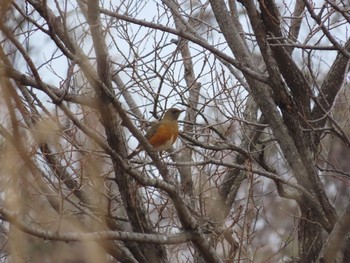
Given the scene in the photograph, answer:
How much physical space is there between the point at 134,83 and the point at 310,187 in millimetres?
2069

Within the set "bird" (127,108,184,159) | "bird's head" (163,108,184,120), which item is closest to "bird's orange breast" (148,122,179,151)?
"bird" (127,108,184,159)

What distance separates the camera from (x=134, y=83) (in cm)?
696

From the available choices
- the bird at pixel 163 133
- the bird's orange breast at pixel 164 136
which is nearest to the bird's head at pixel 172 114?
the bird at pixel 163 133

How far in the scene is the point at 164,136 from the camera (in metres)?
7.16

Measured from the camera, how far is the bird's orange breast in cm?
714

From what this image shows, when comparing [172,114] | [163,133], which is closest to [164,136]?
[163,133]

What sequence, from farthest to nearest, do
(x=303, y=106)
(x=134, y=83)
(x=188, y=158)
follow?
(x=188, y=158) → (x=134, y=83) → (x=303, y=106)

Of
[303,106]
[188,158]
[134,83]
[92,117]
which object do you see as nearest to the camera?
[92,117]

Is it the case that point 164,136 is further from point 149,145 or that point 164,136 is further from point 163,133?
point 149,145

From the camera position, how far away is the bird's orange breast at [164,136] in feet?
23.4

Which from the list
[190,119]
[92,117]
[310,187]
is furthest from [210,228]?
[92,117]

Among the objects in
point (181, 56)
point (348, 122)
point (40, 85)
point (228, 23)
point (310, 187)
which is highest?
point (181, 56)

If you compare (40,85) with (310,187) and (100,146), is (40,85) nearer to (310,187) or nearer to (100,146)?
(100,146)

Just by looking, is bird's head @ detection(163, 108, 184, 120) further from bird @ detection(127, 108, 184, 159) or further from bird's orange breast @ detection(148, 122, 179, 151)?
bird's orange breast @ detection(148, 122, 179, 151)
